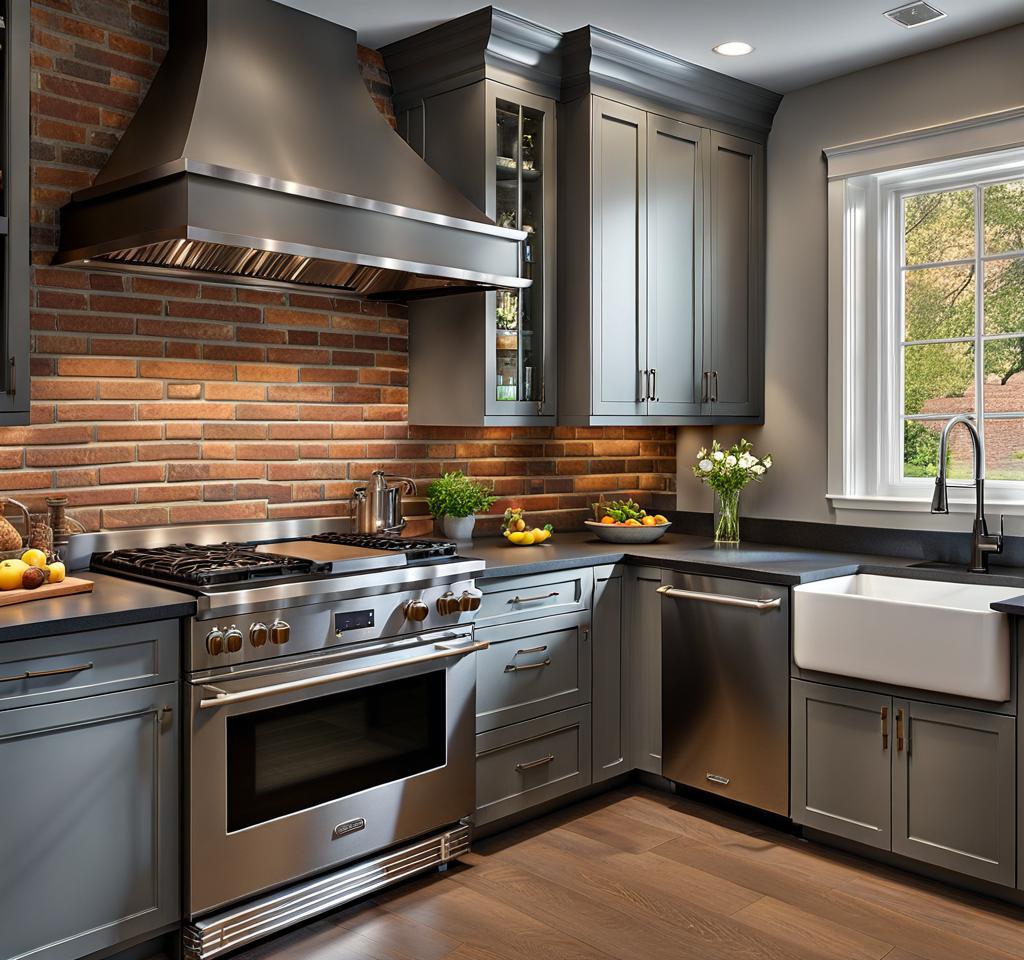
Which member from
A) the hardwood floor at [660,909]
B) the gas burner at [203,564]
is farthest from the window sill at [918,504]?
the gas burner at [203,564]

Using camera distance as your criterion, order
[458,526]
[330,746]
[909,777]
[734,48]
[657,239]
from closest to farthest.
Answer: [330,746], [909,777], [734,48], [458,526], [657,239]

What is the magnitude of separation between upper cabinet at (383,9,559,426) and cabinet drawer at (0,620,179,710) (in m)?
1.43

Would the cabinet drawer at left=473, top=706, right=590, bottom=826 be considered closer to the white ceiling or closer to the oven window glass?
the oven window glass

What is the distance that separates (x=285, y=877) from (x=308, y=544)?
102 cm

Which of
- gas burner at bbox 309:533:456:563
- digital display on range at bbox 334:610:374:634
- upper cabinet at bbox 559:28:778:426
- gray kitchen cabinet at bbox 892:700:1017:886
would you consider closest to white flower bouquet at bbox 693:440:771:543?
upper cabinet at bbox 559:28:778:426

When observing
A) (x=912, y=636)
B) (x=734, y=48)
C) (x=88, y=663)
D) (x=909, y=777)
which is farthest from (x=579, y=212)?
(x=88, y=663)

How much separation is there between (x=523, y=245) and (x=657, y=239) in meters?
0.57

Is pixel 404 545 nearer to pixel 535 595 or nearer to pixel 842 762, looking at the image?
pixel 535 595

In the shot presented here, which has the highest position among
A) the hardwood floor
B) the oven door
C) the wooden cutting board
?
the wooden cutting board

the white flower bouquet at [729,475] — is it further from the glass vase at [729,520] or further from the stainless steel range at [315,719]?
the stainless steel range at [315,719]

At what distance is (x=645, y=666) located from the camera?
11.6ft

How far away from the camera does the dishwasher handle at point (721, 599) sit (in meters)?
3.20

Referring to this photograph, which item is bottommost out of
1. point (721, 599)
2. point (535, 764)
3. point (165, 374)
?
point (535, 764)

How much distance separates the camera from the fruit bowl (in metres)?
3.77
